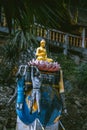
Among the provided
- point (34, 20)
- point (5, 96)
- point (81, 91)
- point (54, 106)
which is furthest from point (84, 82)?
point (34, 20)

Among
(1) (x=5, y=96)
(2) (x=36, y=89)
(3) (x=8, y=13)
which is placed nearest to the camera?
(3) (x=8, y=13)

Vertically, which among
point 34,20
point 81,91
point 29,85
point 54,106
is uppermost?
point 34,20

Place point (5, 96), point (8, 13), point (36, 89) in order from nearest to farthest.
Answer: point (8, 13) → point (36, 89) → point (5, 96)

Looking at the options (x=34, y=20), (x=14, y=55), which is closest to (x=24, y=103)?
(x=14, y=55)

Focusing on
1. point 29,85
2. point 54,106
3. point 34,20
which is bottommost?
point 54,106

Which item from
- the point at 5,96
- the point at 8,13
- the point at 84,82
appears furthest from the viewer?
the point at 84,82

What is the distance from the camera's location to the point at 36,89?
21.2 feet

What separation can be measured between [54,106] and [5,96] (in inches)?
136

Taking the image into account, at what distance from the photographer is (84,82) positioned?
1124 cm

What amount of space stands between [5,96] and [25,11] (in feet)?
30.2

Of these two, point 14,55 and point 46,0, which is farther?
point 14,55

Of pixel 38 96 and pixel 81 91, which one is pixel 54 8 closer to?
pixel 38 96

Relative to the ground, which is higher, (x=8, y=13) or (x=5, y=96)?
(x=8, y=13)

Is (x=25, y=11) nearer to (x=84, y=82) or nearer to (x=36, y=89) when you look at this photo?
(x=36, y=89)
